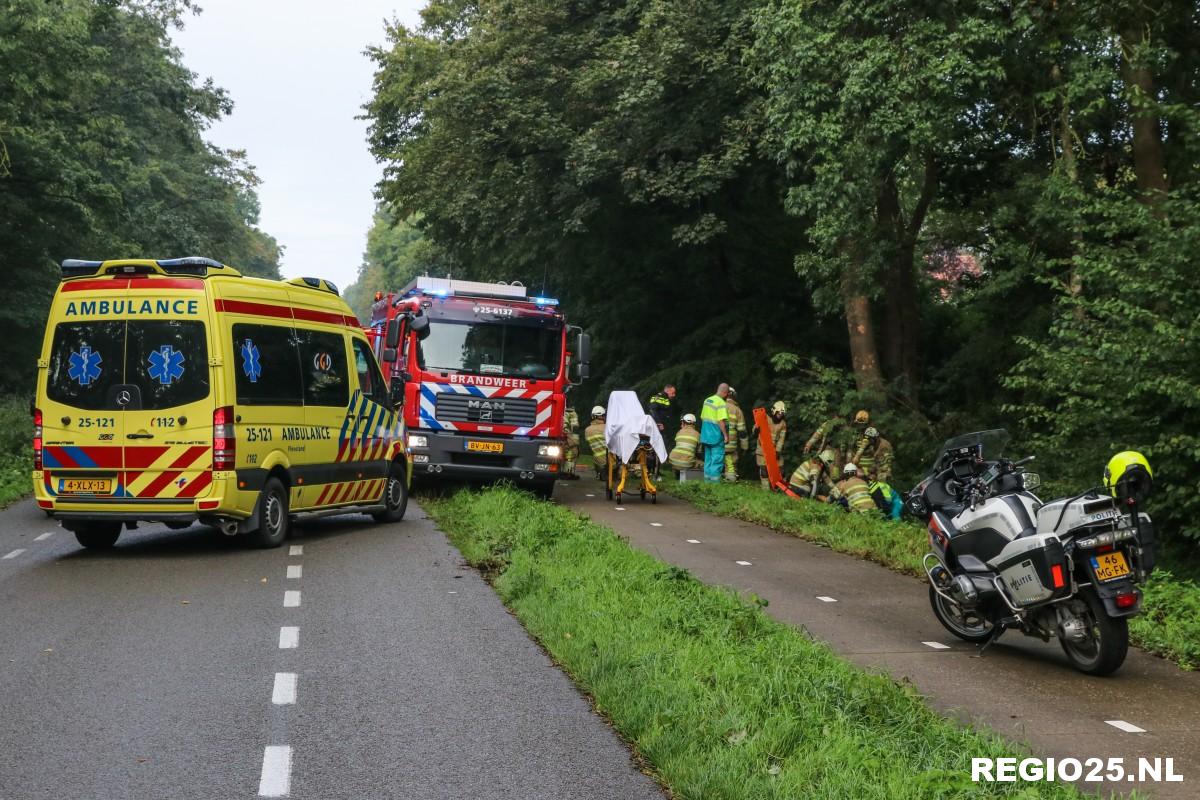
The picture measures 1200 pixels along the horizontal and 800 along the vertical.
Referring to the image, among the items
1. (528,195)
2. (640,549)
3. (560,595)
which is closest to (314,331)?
(640,549)

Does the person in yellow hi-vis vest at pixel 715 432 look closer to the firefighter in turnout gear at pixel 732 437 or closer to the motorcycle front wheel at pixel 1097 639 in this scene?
the firefighter in turnout gear at pixel 732 437

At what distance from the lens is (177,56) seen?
5134cm

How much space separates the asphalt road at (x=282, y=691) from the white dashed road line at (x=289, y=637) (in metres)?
0.03

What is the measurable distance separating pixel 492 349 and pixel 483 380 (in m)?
0.55

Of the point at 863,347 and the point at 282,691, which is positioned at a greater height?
the point at 863,347

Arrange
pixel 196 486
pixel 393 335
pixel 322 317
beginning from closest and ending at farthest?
pixel 196 486 < pixel 322 317 < pixel 393 335

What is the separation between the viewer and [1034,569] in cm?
830

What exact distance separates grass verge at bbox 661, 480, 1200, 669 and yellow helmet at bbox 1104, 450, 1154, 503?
4.86 ft

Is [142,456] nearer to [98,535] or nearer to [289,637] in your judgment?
[98,535]

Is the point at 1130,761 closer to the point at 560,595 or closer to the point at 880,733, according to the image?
the point at 880,733

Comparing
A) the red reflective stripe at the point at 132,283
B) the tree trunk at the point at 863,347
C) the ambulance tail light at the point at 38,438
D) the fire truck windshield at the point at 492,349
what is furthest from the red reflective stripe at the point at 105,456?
the tree trunk at the point at 863,347

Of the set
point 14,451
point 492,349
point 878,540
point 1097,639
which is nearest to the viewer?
point 1097,639

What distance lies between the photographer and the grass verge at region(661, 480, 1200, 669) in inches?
365

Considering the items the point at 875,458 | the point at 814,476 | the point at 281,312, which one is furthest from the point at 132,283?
the point at 875,458
